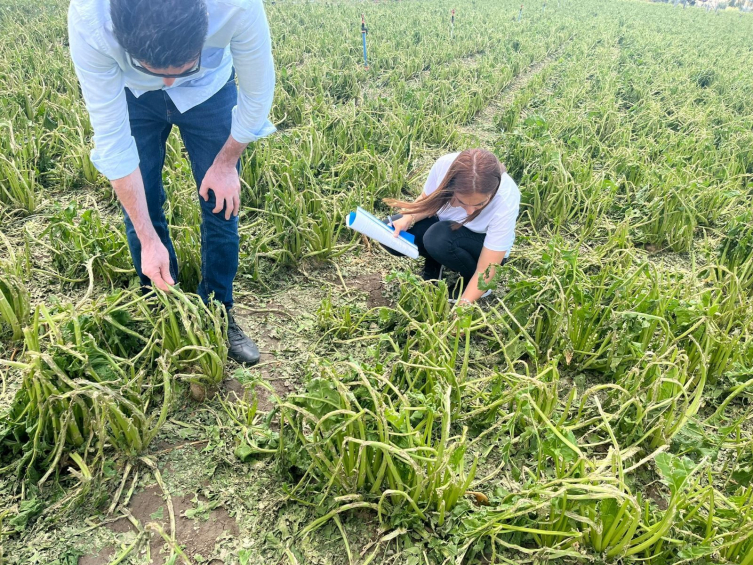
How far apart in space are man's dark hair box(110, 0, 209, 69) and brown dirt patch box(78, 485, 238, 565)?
1.36 metres

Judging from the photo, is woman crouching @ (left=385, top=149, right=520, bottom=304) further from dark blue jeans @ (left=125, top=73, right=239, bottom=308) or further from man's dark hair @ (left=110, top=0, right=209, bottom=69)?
man's dark hair @ (left=110, top=0, right=209, bottom=69)

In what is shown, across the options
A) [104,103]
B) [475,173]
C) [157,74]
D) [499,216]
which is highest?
[157,74]

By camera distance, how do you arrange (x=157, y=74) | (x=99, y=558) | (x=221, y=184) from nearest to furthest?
(x=157, y=74), (x=99, y=558), (x=221, y=184)

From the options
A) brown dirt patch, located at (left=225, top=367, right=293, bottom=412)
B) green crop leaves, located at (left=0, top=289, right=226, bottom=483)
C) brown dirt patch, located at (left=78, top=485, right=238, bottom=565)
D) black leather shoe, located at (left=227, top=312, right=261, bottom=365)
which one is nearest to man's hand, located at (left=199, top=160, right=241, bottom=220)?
green crop leaves, located at (left=0, top=289, right=226, bottom=483)

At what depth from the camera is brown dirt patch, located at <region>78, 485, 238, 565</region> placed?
1.49 metres

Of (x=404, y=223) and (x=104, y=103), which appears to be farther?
(x=404, y=223)

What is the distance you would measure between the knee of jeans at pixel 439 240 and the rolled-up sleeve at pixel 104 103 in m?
1.60

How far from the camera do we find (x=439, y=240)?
2705mm

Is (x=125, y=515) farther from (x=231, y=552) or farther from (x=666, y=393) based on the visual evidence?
(x=666, y=393)

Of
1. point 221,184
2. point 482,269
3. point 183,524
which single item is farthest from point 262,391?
point 482,269

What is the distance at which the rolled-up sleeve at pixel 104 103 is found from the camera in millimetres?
1387

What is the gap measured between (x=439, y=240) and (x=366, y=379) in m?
1.36

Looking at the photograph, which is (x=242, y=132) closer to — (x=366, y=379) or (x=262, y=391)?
(x=366, y=379)

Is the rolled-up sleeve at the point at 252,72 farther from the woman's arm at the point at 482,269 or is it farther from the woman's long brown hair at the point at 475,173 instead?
the woman's arm at the point at 482,269
